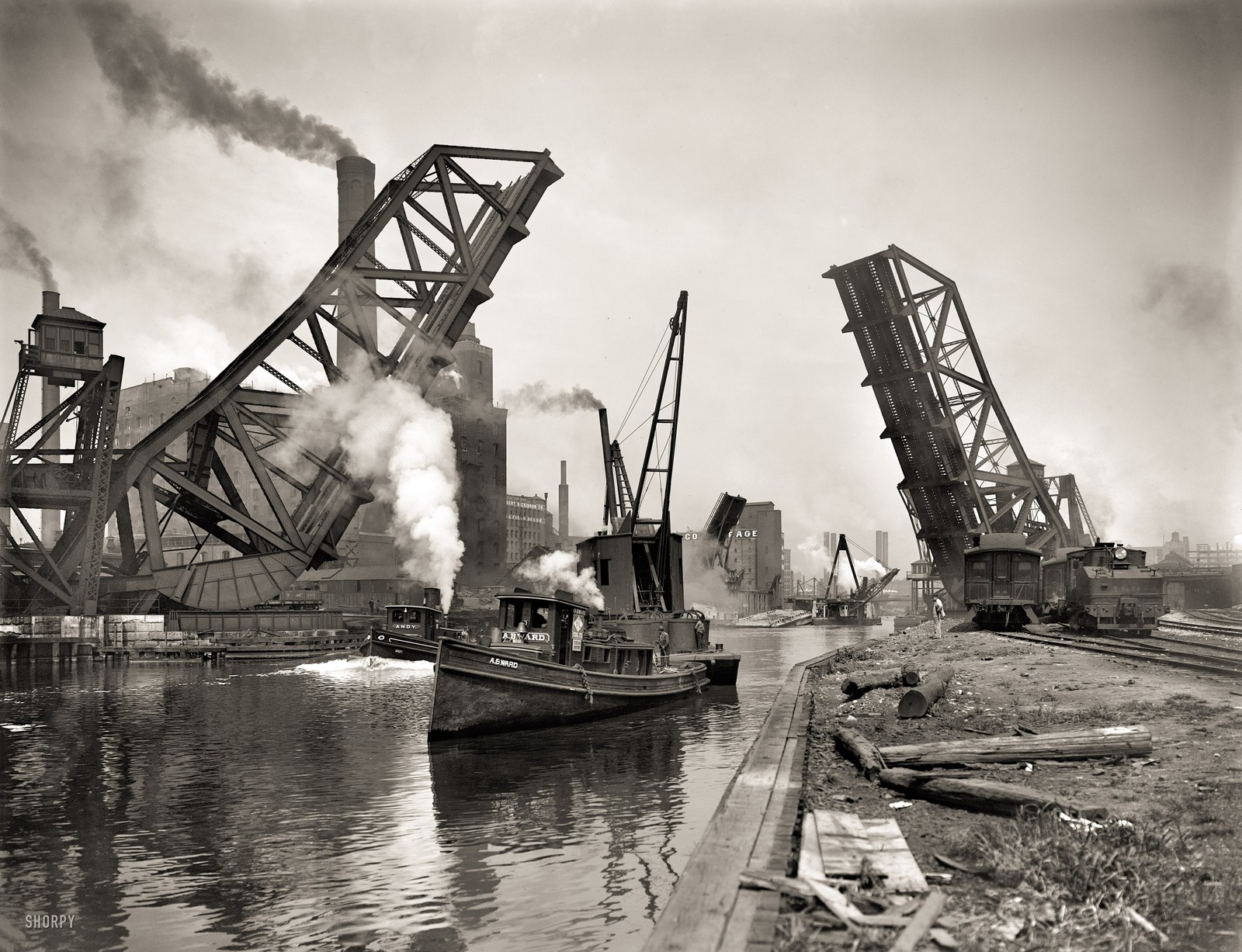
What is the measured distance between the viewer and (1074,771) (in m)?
7.80

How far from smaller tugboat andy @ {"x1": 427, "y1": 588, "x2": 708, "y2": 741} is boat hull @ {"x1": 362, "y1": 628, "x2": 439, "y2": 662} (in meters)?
15.1

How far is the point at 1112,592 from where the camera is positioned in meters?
29.1

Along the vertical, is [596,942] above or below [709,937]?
below

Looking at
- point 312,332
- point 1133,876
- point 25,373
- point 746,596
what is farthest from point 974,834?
point 746,596

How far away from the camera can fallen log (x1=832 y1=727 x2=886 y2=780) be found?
337 inches

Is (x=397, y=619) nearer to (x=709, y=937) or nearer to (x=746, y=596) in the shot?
(x=709, y=937)

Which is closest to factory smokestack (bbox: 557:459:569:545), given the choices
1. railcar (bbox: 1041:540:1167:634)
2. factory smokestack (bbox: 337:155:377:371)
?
factory smokestack (bbox: 337:155:377:371)

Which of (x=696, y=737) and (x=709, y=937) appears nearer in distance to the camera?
(x=709, y=937)

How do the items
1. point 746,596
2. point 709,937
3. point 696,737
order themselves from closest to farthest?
point 709,937
point 696,737
point 746,596

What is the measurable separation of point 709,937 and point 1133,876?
7.25 ft

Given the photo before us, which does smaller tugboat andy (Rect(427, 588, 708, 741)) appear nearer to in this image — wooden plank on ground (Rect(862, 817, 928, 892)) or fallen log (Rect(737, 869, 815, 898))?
wooden plank on ground (Rect(862, 817, 928, 892))

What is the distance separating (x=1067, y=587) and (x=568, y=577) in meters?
18.0

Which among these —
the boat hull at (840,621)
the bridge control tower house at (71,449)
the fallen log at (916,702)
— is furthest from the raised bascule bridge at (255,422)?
the boat hull at (840,621)

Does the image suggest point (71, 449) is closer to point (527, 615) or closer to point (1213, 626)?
point (527, 615)
